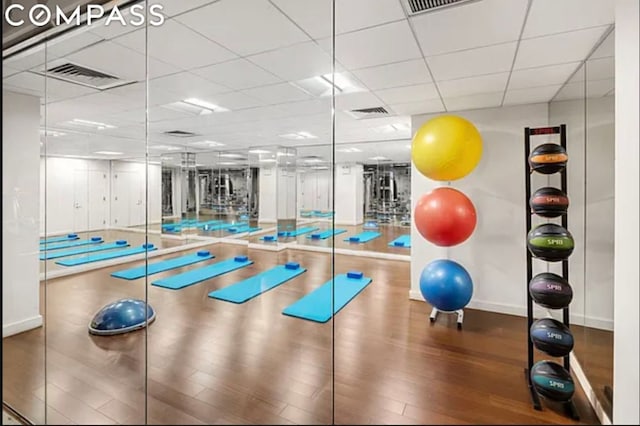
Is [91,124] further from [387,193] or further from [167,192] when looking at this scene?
[387,193]

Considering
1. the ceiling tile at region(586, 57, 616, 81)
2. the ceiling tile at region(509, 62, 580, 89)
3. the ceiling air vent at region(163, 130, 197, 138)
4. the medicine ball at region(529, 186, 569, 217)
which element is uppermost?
the ceiling air vent at region(163, 130, 197, 138)

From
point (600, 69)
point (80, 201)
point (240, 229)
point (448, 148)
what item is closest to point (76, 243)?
point (80, 201)

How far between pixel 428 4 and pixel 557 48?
1.25m

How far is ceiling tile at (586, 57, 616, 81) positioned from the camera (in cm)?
192

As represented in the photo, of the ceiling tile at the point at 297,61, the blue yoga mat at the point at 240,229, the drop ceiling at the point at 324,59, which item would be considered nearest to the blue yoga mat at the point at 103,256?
the blue yoga mat at the point at 240,229

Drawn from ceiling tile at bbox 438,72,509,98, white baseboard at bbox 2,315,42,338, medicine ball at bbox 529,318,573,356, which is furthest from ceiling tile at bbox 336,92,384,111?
white baseboard at bbox 2,315,42,338

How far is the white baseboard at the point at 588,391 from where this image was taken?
5.11 ft

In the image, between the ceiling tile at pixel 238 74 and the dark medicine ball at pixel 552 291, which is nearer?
the dark medicine ball at pixel 552 291

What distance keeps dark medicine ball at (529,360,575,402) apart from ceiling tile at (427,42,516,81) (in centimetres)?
226

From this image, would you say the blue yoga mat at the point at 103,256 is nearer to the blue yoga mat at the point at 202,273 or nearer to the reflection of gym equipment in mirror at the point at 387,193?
the blue yoga mat at the point at 202,273

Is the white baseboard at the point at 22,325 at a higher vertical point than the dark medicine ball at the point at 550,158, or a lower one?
lower

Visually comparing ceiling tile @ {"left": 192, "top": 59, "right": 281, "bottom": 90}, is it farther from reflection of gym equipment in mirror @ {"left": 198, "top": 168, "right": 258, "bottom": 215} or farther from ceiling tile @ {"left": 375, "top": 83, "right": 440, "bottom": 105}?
reflection of gym equipment in mirror @ {"left": 198, "top": 168, "right": 258, "bottom": 215}

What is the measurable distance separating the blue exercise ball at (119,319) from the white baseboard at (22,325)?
1.59 feet

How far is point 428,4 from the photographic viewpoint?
1.82 m
